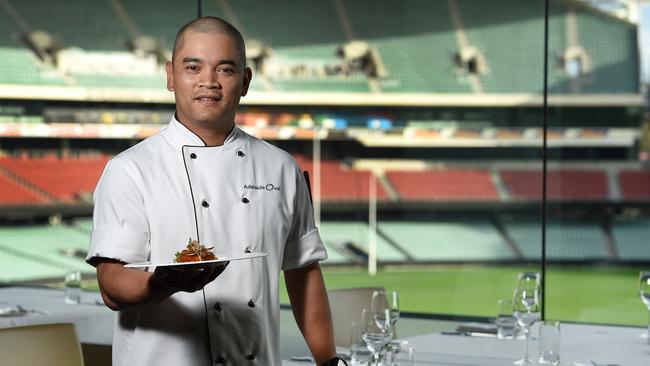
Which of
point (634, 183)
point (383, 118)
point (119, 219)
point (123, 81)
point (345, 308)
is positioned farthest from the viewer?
point (634, 183)

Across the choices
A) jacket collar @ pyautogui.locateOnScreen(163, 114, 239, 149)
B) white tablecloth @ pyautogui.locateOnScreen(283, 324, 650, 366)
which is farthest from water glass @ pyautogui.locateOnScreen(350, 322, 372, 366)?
jacket collar @ pyautogui.locateOnScreen(163, 114, 239, 149)

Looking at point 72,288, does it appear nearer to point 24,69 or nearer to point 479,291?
point 479,291

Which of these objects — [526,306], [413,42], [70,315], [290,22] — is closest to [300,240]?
[526,306]

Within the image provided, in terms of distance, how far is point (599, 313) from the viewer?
877 centimetres

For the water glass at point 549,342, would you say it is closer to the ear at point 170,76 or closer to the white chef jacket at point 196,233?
the white chef jacket at point 196,233

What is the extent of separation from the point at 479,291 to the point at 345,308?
4.50 meters

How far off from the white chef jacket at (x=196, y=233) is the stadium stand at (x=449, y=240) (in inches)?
221

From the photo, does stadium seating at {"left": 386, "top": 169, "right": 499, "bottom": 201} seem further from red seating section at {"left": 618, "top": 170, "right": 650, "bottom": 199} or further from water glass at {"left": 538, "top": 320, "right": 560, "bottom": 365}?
water glass at {"left": 538, "top": 320, "right": 560, "bottom": 365}

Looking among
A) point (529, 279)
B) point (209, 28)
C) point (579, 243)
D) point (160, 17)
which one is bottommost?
point (579, 243)

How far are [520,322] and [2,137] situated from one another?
9.67 metres

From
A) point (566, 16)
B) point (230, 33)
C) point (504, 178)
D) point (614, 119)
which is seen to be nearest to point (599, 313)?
point (504, 178)

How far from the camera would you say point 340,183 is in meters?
8.70

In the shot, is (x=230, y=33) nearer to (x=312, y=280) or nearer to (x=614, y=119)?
(x=312, y=280)

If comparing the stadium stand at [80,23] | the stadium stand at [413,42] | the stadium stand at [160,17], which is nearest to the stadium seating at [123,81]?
the stadium stand at [80,23]
